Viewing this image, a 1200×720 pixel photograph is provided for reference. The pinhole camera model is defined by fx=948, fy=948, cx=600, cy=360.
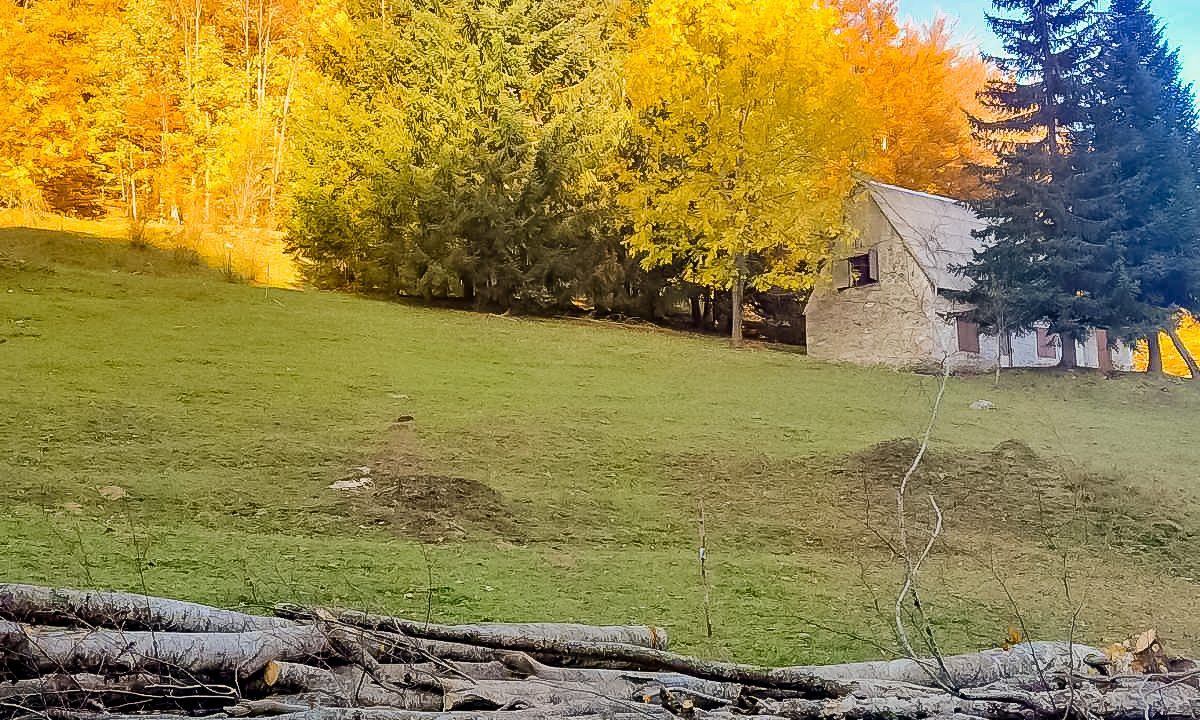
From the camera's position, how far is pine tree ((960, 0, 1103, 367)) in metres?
7.34

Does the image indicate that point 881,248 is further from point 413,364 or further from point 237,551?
point 237,551

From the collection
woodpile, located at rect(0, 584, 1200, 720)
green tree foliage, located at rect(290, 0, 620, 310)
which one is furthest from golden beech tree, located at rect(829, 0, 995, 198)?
woodpile, located at rect(0, 584, 1200, 720)

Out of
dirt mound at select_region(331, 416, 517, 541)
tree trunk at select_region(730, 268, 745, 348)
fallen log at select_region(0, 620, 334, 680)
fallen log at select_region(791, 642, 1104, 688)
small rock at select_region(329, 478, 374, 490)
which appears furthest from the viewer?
tree trunk at select_region(730, 268, 745, 348)

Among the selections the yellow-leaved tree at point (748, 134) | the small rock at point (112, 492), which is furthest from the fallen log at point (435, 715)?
the yellow-leaved tree at point (748, 134)

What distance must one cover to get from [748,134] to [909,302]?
203 cm

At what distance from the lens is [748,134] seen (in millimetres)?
8172

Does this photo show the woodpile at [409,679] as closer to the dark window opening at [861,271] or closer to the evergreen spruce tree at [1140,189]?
the evergreen spruce tree at [1140,189]

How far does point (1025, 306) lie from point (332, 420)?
5537mm

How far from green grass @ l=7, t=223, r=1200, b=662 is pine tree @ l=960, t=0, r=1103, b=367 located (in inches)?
36.2

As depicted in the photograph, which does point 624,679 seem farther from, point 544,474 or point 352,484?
point 544,474

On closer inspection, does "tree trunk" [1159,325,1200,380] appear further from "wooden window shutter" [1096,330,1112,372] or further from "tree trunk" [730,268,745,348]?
"tree trunk" [730,268,745,348]

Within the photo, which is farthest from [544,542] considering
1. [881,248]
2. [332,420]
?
[881,248]

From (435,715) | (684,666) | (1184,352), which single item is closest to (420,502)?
(684,666)

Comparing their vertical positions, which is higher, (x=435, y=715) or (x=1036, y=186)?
(x=1036, y=186)
